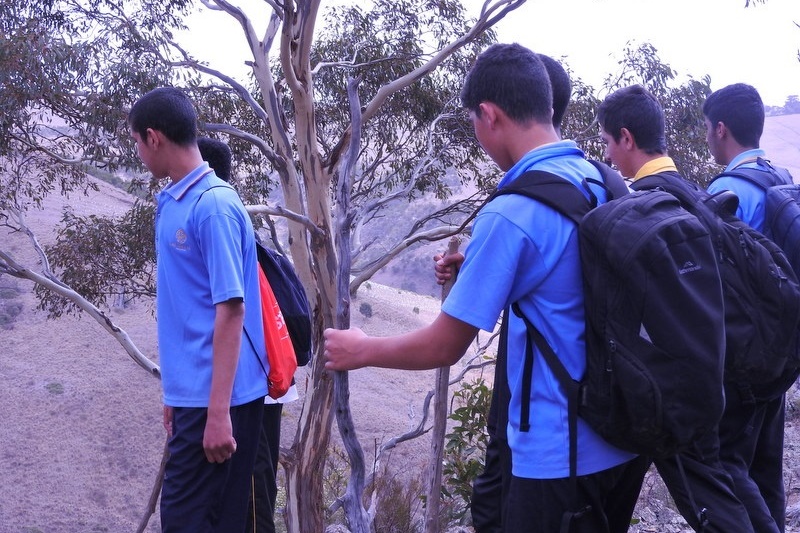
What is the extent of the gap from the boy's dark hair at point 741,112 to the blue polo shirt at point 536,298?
4.91ft

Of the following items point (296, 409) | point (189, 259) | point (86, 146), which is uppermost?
point (86, 146)

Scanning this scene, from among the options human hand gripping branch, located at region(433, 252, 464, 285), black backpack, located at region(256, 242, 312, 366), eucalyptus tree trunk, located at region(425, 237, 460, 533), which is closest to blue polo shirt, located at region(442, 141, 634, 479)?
human hand gripping branch, located at region(433, 252, 464, 285)

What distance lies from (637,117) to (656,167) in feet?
0.51

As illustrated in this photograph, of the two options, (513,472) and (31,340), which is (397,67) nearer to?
(513,472)

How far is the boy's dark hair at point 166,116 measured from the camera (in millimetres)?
2410

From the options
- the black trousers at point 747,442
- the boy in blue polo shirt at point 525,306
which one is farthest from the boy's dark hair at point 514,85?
the black trousers at point 747,442

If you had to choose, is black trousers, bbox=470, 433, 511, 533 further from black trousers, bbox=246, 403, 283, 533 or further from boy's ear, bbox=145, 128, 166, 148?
boy's ear, bbox=145, 128, 166, 148

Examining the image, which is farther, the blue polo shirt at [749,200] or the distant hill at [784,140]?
the distant hill at [784,140]

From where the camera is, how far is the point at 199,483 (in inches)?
88.4

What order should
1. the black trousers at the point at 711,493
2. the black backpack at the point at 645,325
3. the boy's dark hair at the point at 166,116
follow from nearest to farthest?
1. the black backpack at the point at 645,325
2. the black trousers at the point at 711,493
3. the boy's dark hair at the point at 166,116

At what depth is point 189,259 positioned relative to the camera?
7.59 feet

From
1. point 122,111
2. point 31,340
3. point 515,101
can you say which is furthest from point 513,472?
point 31,340

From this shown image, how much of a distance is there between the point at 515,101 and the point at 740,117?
1.54 meters

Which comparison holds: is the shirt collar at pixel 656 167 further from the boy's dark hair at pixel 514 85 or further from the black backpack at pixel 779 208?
the boy's dark hair at pixel 514 85
